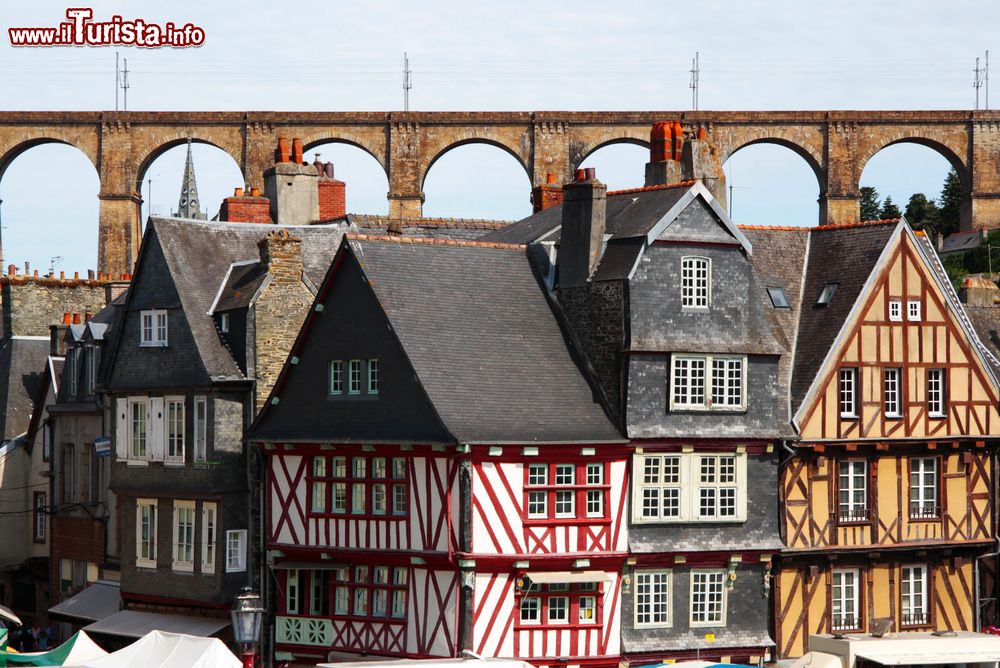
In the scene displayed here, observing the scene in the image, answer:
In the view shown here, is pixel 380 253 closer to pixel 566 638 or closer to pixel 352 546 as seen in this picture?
pixel 352 546

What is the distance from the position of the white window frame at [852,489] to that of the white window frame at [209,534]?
1016cm

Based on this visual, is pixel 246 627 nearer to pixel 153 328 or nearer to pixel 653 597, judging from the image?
pixel 653 597

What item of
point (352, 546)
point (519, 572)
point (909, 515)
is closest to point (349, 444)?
point (352, 546)

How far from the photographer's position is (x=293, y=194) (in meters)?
38.4

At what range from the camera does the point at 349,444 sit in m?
28.7

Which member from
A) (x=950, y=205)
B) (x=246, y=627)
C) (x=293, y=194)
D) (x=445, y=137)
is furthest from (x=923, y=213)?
(x=246, y=627)

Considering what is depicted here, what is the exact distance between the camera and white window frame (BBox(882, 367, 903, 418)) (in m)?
30.5

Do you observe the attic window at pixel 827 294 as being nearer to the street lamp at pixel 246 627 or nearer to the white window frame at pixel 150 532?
the white window frame at pixel 150 532

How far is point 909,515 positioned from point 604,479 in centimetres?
559

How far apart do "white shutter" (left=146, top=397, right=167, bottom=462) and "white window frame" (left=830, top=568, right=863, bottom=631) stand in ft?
37.5

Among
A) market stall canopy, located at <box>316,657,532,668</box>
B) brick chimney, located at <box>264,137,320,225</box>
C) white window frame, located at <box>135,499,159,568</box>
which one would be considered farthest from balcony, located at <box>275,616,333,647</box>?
brick chimney, located at <box>264,137,320,225</box>

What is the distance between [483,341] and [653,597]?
467 centimetres

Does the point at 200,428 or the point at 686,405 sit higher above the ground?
the point at 686,405

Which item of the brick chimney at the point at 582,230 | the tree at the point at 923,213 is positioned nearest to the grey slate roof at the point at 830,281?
the brick chimney at the point at 582,230
